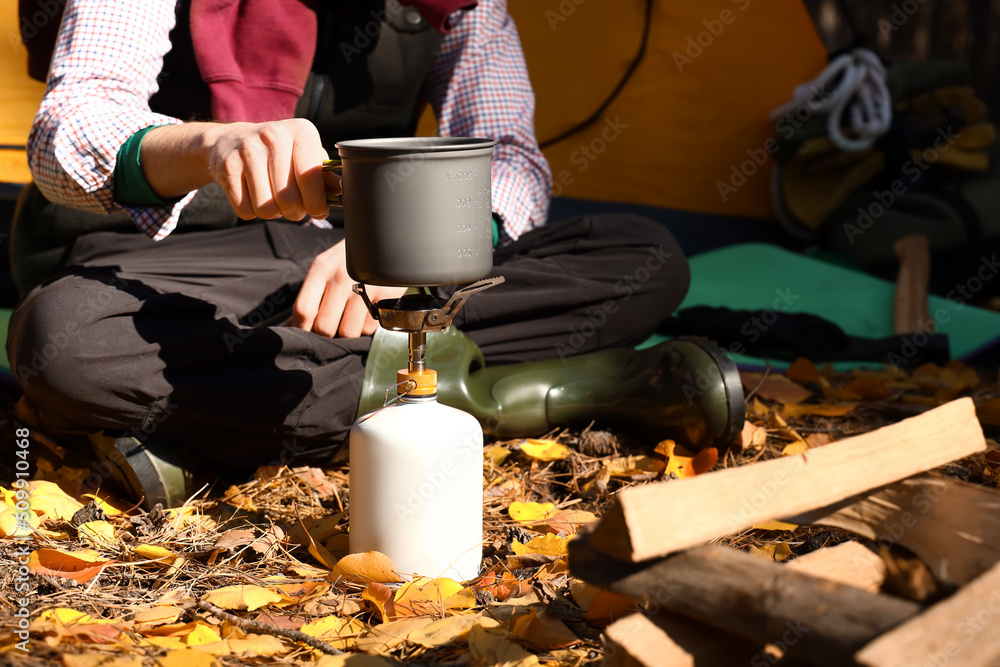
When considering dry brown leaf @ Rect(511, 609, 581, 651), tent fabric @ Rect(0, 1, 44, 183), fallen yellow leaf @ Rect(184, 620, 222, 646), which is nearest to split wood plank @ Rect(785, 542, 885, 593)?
dry brown leaf @ Rect(511, 609, 581, 651)

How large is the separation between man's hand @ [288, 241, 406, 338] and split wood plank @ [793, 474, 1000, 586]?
76 centimetres

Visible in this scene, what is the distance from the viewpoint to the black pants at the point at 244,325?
4.31 ft

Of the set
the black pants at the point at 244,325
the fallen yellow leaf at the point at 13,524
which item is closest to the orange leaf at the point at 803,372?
the black pants at the point at 244,325

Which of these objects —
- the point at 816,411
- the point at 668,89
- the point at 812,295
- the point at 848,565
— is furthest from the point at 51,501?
the point at 668,89

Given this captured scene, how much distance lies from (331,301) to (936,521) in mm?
890

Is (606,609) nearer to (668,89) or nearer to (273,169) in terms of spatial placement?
(273,169)

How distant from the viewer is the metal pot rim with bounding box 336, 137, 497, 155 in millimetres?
964

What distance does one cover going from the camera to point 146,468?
53.5 inches

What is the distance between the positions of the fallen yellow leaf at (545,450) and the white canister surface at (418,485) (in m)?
0.41

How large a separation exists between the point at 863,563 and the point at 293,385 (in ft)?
2.80

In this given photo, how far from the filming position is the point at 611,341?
1.78 meters

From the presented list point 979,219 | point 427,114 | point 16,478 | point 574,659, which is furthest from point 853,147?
point 16,478

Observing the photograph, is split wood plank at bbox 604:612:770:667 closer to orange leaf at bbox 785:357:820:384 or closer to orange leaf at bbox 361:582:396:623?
orange leaf at bbox 361:582:396:623

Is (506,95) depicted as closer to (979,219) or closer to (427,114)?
(427,114)
